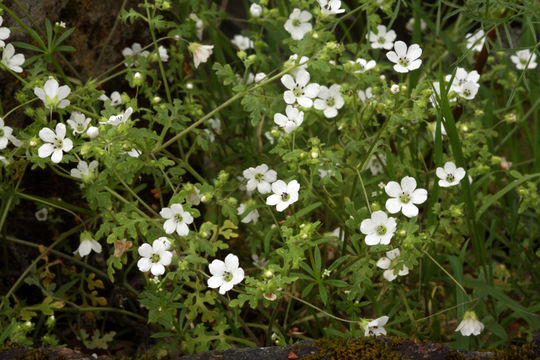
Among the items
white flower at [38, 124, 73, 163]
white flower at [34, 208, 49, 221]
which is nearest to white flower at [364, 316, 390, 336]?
white flower at [38, 124, 73, 163]

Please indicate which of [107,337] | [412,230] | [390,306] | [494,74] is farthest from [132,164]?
[494,74]

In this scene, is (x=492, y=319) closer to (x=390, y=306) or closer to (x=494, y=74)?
(x=390, y=306)

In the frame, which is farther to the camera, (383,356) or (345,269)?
(345,269)

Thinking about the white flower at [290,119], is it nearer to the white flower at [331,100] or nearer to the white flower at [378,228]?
the white flower at [331,100]

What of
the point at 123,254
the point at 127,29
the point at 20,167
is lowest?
the point at 123,254

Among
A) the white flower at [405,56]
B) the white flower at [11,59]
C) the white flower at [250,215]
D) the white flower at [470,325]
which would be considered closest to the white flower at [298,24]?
the white flower at [405,56]

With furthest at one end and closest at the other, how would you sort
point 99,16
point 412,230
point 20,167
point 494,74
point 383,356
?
1. point 494,74
2. point 99,16
3. point 20,167
4. point 412,230
5. point 383,356

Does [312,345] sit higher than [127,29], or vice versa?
[127,29]

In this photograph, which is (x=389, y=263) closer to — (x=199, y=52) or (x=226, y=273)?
(x=226, y=273)
